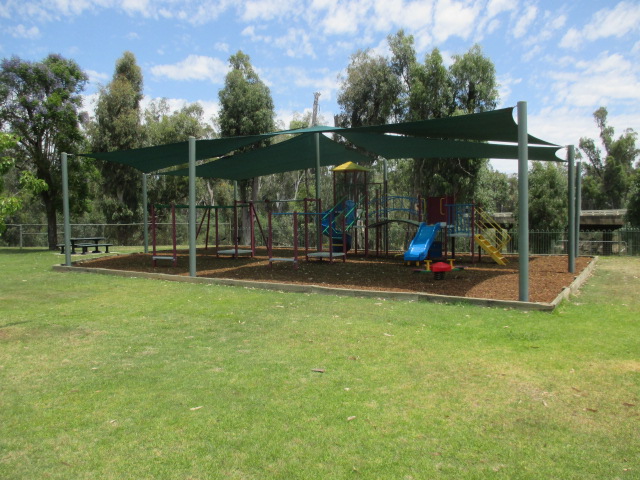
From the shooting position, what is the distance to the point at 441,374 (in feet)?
13.5

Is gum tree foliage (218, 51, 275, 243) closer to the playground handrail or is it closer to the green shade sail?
the green shade sail

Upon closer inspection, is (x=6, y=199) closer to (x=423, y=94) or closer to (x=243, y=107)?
(x=423, y=94)

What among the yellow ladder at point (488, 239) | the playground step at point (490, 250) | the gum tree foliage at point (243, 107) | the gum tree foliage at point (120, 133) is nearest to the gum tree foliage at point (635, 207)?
the yellow ladder at point (488, 239)

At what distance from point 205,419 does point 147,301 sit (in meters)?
5.11

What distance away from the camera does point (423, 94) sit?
21.4m

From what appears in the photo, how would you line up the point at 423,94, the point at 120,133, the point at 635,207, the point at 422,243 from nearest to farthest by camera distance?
the point at 422,243
the point at 423,94
the point at 635,207
the point at 120,133

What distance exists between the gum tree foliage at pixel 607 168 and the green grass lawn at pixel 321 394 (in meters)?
57.0

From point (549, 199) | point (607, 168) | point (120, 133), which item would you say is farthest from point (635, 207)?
point (607, 168)

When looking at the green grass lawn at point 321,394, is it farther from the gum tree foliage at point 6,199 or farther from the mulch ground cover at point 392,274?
the mulch ground cover at point 392,274

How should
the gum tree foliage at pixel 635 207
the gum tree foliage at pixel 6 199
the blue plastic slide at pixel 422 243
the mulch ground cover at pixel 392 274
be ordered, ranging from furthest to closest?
the gum tree foliage at pixel 635 207, the blue plastic slide at pixel 422 243, the mulch ground cover at pixel 392 274, the gum tree foliage at pixel 6 199

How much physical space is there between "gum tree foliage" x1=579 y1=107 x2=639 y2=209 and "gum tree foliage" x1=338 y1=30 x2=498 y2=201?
41.1 m

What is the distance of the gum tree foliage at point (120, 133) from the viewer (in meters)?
27.4

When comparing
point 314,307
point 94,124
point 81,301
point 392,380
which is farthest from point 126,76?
point 392,380

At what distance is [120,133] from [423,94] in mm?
16843
